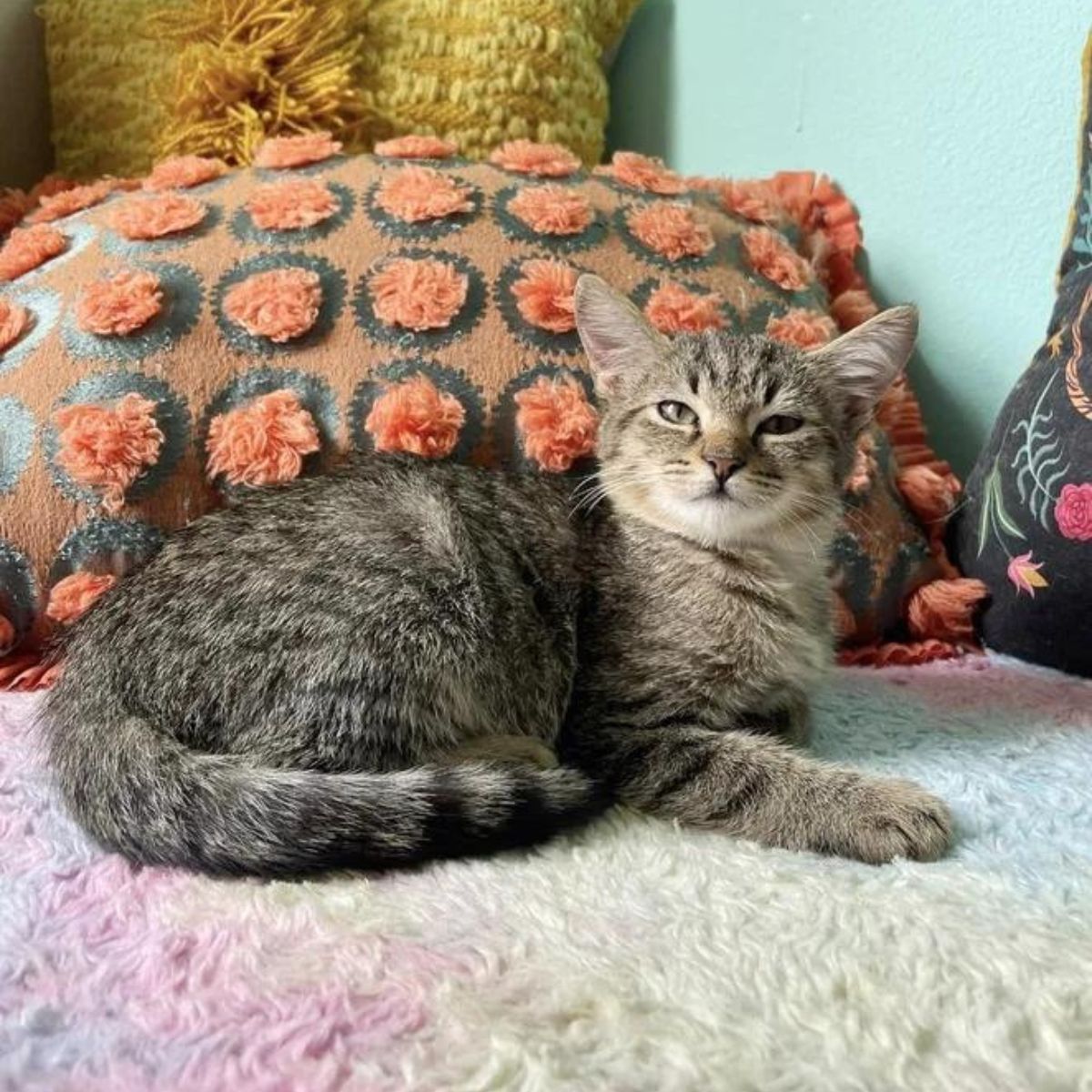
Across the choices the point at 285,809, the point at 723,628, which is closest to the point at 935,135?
the point at 723,628

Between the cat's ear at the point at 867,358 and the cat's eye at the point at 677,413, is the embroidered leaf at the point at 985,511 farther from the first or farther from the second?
the cat's eye at the point at 677,413

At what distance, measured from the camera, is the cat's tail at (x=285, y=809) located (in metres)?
0.88

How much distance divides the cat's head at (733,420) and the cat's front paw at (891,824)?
340 mm

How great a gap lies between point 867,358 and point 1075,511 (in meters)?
0.36

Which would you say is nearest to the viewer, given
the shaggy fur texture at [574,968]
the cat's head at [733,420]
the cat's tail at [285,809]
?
the shaggy fur texture at [574,968]

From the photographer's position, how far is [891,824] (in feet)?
3.13

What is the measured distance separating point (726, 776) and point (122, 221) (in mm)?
1111

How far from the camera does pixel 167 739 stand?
958 mm

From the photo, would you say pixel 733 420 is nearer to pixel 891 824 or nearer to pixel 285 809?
pixel 891 824

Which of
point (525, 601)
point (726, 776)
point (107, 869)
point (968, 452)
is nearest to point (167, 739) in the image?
point (107, 869)

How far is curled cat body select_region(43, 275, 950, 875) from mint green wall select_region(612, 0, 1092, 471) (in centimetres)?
53

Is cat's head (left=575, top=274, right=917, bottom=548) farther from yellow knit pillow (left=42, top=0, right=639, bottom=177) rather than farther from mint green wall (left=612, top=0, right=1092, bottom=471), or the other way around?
yellow knit pillow (left=42, top=0, right=639, bottom=177)

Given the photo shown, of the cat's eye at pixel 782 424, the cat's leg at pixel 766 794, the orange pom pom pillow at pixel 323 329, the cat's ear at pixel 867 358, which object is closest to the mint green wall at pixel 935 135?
the orange pom pom pillow at pixel 323 329

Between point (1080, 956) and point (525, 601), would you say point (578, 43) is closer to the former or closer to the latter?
point (525, 601)
